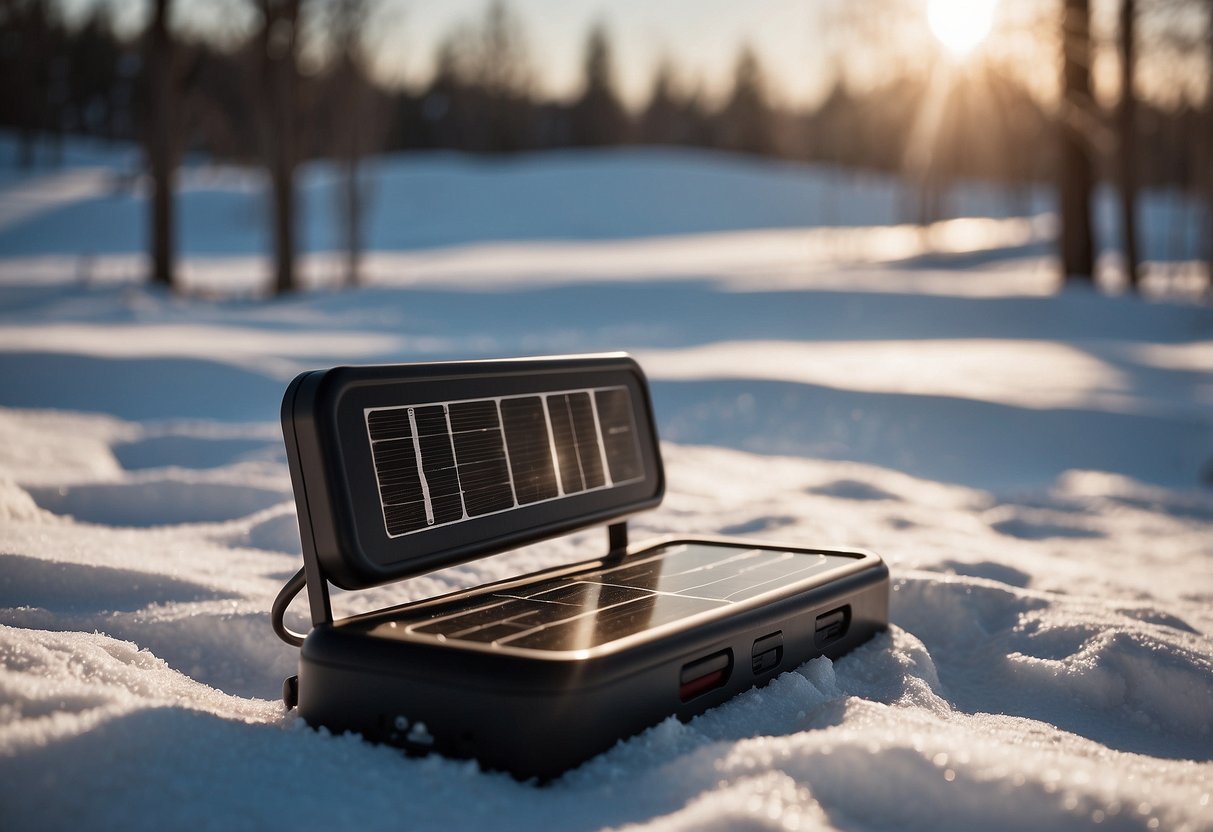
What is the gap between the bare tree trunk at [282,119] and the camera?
56.7 feet

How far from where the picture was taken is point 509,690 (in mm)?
1894

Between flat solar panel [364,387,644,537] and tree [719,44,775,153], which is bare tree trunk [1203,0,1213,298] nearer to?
flat solar panel [364,387,644,537]

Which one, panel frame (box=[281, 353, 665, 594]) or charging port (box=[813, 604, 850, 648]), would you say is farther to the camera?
charging port (box=[813, 604, 850, 648])

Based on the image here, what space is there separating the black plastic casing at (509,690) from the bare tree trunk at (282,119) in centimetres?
1597

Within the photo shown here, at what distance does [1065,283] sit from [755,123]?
65.1m

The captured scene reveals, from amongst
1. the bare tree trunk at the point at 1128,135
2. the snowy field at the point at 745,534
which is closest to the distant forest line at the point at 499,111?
the bare tree trunk at the point at 1128,135

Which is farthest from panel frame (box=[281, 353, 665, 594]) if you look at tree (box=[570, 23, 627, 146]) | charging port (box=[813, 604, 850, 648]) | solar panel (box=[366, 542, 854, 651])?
tree (box=[570, 23, 627, 146])

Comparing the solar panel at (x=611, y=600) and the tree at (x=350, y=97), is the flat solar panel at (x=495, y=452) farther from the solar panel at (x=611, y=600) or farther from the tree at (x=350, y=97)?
the tree at (x=350, y=97)

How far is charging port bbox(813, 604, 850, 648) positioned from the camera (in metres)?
2.62

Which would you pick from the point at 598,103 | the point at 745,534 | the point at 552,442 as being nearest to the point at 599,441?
the point at 552,442

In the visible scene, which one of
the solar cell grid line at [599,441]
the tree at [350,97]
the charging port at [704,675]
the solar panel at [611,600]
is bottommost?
the charging port at [704,675]

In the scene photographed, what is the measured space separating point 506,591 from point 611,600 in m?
0.26

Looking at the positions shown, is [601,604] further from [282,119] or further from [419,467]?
[282,119]

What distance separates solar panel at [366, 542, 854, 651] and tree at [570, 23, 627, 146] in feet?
242
